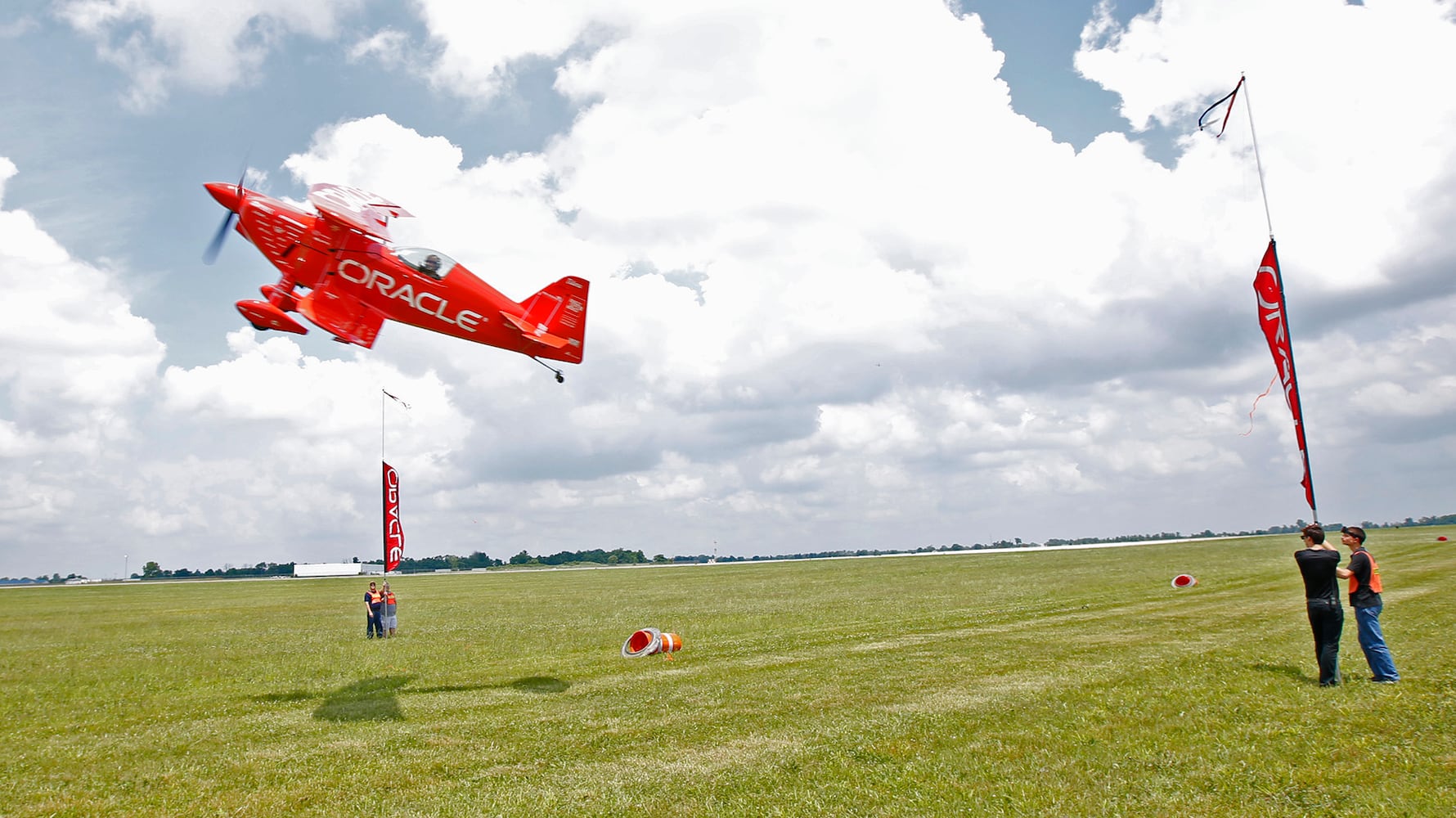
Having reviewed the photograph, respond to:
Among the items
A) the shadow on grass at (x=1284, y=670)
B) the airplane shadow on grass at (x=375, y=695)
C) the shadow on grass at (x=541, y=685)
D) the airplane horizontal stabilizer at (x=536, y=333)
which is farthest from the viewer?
the shadow on grass at (x=541, y=685)

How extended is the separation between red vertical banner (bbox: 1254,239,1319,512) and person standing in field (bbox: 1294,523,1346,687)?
3.15 feet

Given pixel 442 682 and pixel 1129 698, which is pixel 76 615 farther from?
pixel 1129 698

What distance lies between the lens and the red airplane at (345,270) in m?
15.2

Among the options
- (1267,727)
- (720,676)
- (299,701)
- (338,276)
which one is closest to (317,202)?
(338,276)

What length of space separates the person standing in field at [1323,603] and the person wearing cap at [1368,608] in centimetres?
32

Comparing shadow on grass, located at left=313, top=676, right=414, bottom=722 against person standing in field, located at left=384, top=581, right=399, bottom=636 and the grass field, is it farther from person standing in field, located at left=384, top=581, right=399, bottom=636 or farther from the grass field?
person standing in field, located at left=384, top=581, right=399, bottom=636

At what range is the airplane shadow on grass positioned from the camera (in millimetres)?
15938

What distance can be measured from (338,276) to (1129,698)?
1623 centimetres

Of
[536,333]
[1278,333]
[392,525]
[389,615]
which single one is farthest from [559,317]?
[389,615]

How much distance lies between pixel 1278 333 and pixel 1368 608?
5083mm

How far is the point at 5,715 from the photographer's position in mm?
17406

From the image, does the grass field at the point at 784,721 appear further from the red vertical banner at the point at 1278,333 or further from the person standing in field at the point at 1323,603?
the red vertical banner at the point at 1278,333

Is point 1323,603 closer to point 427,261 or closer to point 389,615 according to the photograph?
point 427,261

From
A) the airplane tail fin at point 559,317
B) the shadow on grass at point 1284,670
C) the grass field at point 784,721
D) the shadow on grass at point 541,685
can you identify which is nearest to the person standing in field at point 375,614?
the grass field at point 784,721
